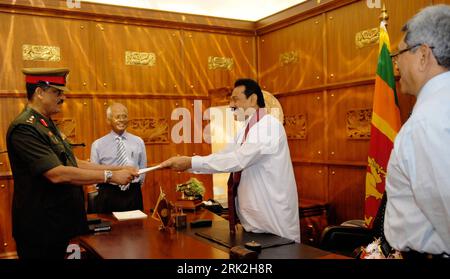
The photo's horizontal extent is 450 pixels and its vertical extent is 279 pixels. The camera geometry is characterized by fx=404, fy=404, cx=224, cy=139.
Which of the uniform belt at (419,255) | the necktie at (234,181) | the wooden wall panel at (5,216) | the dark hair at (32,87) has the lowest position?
the wooden wall panel at (5,216)

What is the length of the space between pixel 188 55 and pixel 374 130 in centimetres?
260

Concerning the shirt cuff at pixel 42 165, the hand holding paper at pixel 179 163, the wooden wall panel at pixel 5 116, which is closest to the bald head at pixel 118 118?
the wooden wall panel at pixel 5 116

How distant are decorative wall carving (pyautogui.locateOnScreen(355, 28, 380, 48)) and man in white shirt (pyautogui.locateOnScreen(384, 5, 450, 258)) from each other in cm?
270

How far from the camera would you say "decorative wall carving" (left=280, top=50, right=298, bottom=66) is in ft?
16.3

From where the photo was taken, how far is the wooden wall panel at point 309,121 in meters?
4.65

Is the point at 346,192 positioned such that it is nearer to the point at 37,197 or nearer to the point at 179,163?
the point at 179,163

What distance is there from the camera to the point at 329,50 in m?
4.53

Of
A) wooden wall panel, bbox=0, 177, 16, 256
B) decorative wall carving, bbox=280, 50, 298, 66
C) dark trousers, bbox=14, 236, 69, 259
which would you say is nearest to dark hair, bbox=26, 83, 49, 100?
dark trousers, bbox=14, 236, 69, 259

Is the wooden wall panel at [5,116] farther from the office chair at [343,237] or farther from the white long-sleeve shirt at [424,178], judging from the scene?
the white long-sleeve shirt at [424,178]

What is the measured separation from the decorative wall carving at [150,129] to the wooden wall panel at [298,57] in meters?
1.49

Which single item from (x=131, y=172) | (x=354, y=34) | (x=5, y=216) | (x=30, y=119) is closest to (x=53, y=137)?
(x=30, y=119)

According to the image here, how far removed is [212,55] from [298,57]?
3.70 feet

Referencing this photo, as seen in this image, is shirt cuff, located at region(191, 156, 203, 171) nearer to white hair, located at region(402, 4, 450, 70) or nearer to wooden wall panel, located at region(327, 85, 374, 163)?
white hair, located at region(402, 4, 450, 70)
